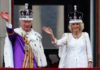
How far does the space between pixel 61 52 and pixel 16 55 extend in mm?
869

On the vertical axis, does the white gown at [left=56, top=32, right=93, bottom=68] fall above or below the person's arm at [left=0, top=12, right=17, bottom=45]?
below

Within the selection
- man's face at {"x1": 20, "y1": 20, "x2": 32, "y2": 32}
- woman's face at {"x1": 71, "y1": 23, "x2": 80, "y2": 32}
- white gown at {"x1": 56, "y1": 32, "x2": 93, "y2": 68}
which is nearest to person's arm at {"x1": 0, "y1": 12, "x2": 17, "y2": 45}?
man's face at {"x1": 20, "y1": 20, "x2": 32, "y2": 32}

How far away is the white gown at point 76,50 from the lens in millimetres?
8888

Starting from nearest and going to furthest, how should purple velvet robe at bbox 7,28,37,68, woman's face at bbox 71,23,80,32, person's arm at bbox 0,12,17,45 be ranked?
1. person's arm at bbox 0,12,17,45
2. purple velvet robe at bbox 7,28,37,68
3. woman's face at bbox 71,23,80,32

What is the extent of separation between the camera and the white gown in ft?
29.2

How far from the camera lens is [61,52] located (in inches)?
358

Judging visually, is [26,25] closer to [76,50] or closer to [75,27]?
[75,27]

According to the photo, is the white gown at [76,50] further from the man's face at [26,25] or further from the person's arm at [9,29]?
the person's arm at [9,29]

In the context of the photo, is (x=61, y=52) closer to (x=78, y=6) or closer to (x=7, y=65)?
(x=7, y=65)

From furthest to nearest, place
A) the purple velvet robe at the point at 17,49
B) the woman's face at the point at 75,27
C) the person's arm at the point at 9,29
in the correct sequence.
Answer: the woman's face at the point at 75,27 → the purple velvet robe at the point at 17,49 → the person's arm at the point at 9,29

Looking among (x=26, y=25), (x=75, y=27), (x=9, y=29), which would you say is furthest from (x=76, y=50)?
(x=9, y=29)

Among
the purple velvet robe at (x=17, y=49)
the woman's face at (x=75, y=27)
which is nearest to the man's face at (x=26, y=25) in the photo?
the purple velvet robe at (x=17, y=49)

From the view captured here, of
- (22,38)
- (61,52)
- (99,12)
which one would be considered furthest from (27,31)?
(99,12)

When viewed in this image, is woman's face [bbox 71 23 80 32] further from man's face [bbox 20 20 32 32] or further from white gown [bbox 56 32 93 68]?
man's face [bbox 20 20 32 32]
